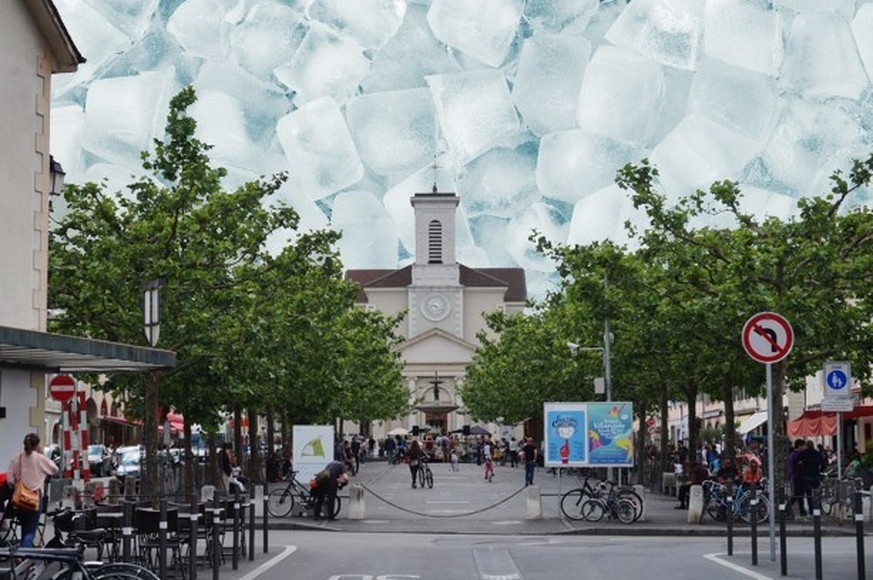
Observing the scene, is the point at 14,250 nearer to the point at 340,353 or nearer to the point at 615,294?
the point at 615,294

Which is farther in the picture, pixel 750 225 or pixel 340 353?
pixel 340 353

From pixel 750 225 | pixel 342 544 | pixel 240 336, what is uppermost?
pixel 750 225

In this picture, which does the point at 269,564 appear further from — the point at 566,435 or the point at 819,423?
the point at 819,423

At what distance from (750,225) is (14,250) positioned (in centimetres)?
1735

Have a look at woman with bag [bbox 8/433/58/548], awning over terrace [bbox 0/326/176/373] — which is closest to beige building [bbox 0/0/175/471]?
awning over terrace [bbox 0/326/176/373]

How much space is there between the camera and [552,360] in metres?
69.5

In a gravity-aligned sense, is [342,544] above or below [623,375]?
below

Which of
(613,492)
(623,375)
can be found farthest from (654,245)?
(623,375)

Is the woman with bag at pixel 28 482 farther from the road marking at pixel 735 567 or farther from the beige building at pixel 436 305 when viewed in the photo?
the beige building at pixel 436 305

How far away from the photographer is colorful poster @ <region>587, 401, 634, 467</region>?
122ft

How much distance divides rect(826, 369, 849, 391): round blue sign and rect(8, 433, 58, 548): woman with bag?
17227 millimetres

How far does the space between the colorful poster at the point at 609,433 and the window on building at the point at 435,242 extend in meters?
127

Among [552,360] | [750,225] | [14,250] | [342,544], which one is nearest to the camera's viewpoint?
[14,250]

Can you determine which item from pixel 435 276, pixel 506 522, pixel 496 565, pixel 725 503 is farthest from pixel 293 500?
pixel 435 276
